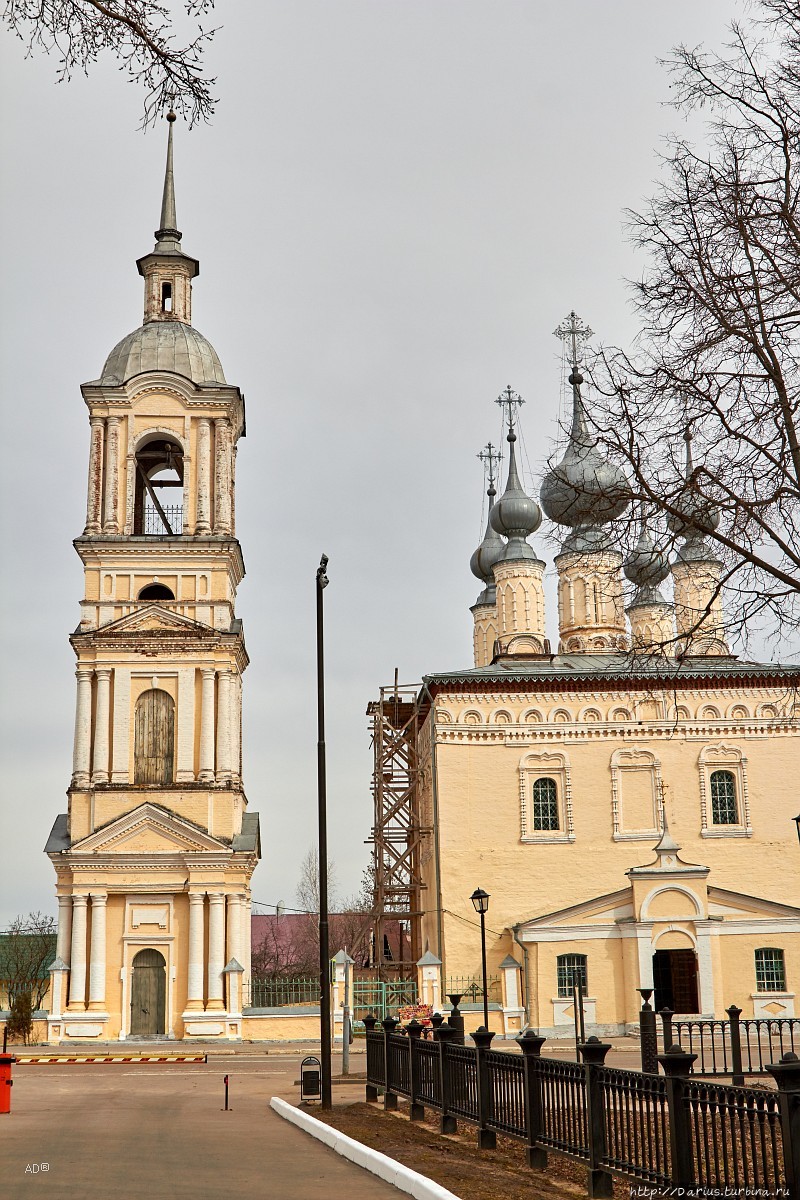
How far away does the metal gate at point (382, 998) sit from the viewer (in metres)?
36.3

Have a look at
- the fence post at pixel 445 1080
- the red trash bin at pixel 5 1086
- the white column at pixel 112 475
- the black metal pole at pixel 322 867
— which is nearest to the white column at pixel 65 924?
the white column at pixel 112 475

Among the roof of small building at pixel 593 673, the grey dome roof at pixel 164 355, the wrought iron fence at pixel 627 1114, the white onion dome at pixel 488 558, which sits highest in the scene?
the grey dome roof at pixel 164 355

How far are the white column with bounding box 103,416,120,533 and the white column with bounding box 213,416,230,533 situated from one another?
8.93 feet

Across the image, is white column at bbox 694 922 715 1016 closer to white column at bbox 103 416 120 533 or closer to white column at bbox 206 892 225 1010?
white column at bbox 206 892 225 1010

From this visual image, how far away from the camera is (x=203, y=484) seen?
124ft

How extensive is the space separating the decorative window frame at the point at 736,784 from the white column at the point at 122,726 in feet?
53.2

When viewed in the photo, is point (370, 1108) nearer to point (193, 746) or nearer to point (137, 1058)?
point (137, 1058)

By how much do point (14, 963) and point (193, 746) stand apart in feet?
93.1

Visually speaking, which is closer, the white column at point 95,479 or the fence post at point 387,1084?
the fence post at point 387,1084

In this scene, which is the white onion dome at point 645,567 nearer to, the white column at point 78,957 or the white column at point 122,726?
the white column at point 122,726

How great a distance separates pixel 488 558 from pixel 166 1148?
1671 inches

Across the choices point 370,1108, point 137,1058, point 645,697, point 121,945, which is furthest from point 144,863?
point 370,1108

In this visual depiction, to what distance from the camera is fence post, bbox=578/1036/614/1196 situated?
970cm

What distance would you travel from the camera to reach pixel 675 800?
3862cm
